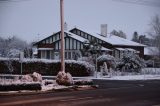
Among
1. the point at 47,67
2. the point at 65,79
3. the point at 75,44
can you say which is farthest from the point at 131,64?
the point at 65,79

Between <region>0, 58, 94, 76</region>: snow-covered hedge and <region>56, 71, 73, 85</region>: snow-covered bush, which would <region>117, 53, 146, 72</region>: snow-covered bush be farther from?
<region>56, 71, 73, 85</region>: snow-covered bush

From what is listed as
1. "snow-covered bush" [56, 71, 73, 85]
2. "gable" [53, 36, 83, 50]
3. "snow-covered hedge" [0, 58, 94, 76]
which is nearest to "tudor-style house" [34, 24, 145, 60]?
"gable" [53, 36, 83, 50]

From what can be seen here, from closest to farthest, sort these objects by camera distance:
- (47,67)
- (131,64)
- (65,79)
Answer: (65,79) < (131,64) < (47,67)

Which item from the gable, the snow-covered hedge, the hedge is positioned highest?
the gable

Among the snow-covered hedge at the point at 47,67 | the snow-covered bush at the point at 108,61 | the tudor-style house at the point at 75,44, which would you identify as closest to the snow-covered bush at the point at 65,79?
the snow-covered hedge at the point at 47,67

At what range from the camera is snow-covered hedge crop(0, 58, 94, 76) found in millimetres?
42550

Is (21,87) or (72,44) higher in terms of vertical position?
(72,44)

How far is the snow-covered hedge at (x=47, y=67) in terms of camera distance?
42550 mm

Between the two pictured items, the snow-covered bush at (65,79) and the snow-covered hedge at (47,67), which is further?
the snow-covered hedge at (47,67)

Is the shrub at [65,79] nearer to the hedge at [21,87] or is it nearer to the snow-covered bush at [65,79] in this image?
the snow-covered bush at [65,79]

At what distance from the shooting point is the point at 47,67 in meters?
46.0

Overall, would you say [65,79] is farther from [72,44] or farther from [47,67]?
[72,44]

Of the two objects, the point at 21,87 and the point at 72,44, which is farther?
the point at 72,44

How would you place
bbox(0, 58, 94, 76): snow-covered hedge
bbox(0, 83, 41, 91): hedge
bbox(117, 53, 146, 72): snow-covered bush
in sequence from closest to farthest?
bbox(0, 83, 41, 91): hedge → bbox(0, 58, 94, 76): snow-covered hedge → bbox(117, 53, 146, 72): snow-covered bush
